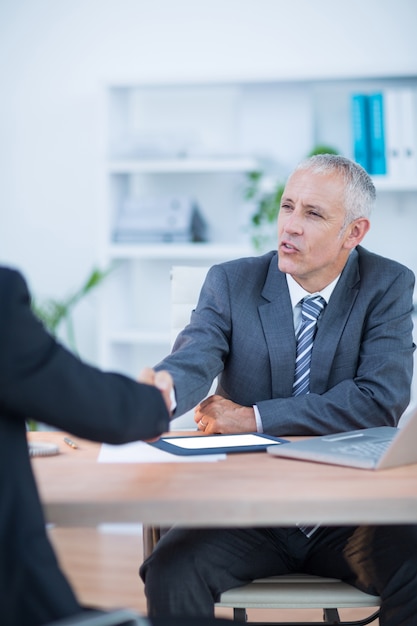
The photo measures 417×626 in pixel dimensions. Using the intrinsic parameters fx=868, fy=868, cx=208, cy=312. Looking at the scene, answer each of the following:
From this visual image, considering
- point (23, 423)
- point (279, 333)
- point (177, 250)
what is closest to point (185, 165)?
point (177, 250)

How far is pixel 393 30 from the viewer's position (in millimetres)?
4008

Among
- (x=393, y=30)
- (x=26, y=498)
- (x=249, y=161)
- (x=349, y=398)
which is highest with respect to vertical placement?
(x=393, y=30)

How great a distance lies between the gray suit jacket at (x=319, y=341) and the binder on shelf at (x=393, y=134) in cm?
149

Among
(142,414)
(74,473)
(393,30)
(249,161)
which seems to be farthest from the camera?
(393,30)

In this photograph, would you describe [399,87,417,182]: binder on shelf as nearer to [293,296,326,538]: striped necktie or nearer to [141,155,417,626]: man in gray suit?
[141,155,417,626]: man in gray suit

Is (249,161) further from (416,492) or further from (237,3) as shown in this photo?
(416,492)

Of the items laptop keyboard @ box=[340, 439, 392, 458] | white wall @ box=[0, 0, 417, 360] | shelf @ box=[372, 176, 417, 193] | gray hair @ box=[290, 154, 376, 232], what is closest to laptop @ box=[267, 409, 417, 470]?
laptop keyboard @ box=[340, 439, 392, 458]

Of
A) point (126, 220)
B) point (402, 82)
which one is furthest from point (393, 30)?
point (126, 220)

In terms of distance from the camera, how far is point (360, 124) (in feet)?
12.0

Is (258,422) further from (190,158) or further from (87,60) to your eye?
(87,60)

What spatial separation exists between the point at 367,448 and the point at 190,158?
98.4 inches

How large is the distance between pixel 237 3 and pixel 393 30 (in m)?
0.74

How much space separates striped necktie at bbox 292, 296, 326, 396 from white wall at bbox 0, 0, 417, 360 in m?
2.05

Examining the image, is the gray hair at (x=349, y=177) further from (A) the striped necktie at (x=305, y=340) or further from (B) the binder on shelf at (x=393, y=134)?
(B) the binder on shelf at (x=393, y=134)
